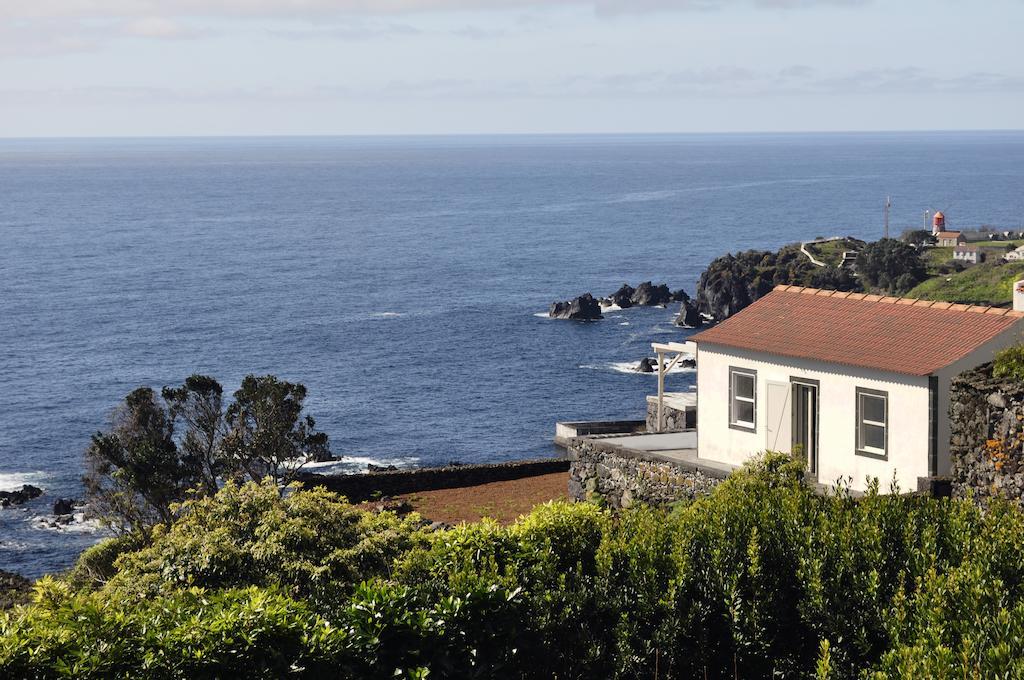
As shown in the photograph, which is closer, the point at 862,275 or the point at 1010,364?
the point at 1010,364

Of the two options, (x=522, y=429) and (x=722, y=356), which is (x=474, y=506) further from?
(x=522, y=429)

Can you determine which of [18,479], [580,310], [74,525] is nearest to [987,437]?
[74,525]

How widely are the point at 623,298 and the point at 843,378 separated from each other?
92.0 metres

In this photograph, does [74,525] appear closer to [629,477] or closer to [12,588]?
[12,588]

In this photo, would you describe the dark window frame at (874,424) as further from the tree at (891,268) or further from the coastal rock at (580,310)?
the tree at (891,268)

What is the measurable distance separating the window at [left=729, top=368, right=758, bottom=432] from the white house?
0.02 meters

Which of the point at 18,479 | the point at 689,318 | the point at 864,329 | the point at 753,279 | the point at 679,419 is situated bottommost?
the point at 18,479

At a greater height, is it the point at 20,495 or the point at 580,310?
the point at 580,310

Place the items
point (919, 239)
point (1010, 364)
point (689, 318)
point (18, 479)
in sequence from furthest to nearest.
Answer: point (919, 239)
point (689, 318)
point (18, 479)
point (1010, 364)

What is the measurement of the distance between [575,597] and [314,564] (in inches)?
250

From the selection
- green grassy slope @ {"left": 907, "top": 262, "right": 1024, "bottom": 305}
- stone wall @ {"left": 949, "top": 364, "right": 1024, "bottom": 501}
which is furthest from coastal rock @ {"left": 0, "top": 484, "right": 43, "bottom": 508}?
green grassy slope @ {"left": 907, "top": 262, "right": 1024, "bottom": 305}

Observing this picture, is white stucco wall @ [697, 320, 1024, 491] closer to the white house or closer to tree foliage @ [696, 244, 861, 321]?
the white house

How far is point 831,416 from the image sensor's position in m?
28.0

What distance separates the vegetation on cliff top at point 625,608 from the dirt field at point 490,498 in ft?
58.3
